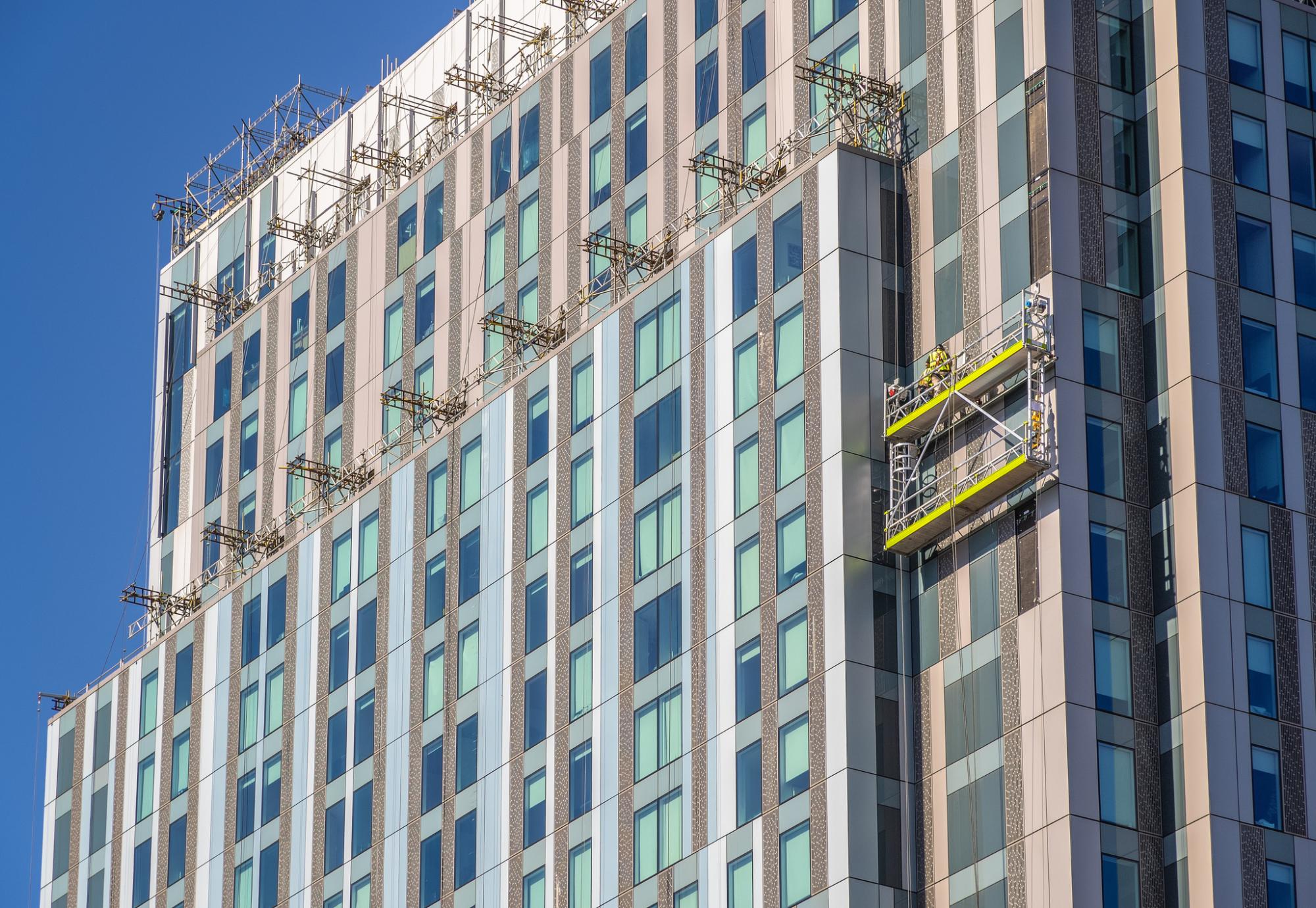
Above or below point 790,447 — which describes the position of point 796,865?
below

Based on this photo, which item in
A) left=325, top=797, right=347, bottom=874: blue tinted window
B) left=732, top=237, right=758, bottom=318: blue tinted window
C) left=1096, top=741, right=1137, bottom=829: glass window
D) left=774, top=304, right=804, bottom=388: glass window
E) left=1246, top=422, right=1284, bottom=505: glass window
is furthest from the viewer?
left=325, top=797, right=347, bottom=874: blue tinted window

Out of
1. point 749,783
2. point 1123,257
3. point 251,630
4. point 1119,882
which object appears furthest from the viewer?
point 251,630

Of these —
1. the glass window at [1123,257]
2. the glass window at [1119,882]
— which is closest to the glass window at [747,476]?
the glass window at [1123,257]

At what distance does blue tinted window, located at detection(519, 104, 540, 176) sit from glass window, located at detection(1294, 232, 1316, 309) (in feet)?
116

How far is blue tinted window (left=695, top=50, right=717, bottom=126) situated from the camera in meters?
113

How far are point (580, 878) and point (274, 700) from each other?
2493cm

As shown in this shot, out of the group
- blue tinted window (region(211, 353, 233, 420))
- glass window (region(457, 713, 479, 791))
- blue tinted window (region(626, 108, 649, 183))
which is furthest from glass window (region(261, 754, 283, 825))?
blue tinted window (region(626, 108, 649, 183))

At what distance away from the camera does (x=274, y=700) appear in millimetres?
126875

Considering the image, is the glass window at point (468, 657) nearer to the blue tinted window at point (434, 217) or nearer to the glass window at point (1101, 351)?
the blue tinted window at point (434, 217)

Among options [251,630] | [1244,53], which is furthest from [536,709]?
[1244,53]

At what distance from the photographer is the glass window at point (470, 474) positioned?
117438 millimetres

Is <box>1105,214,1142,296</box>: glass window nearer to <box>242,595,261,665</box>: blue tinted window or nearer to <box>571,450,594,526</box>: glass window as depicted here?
<box>571,450,594,526</box>: glass window

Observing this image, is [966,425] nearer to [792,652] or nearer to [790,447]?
[790,447]

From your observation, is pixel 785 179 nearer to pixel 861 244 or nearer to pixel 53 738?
pixel 861 244
